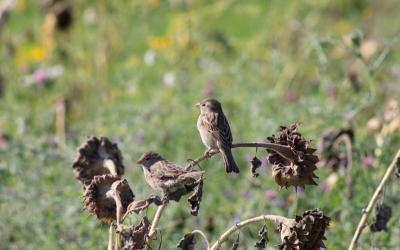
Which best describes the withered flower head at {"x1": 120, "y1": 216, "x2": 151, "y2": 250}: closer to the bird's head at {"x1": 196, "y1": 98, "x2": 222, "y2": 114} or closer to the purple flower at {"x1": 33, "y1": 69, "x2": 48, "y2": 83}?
the bird's head at {"x1": 196, "y1": 98, "x2": 222, "y2": 114}

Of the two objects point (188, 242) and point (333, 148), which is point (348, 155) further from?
point (188, 242)

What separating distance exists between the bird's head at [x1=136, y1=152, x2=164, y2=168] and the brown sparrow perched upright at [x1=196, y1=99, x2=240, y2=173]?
0.20 meters

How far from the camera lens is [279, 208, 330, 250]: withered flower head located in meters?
1.79

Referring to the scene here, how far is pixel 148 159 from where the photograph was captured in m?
2.08

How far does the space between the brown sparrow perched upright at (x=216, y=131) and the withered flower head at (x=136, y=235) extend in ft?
1.44

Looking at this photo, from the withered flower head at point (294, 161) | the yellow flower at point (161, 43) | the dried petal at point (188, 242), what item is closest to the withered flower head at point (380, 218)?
the withered flower head at point (294, 161)

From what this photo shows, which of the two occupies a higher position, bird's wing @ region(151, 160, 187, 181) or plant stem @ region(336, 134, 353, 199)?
plant stem @ region(336, 134, 353, 199)

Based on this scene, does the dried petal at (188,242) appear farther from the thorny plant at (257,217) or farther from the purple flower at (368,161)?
the purple flower at (368,161)

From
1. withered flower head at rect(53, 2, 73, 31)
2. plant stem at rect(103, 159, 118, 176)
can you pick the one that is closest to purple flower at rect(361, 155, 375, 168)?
plant stem at rect(103, 159, 118, 176)

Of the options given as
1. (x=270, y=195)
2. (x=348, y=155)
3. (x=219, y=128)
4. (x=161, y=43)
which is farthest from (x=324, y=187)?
(x=161, y=43)

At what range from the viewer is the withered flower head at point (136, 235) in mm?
1822

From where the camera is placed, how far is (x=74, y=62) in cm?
623

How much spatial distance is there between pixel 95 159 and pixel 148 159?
318 millimetres

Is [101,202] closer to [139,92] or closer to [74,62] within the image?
[139,92]
